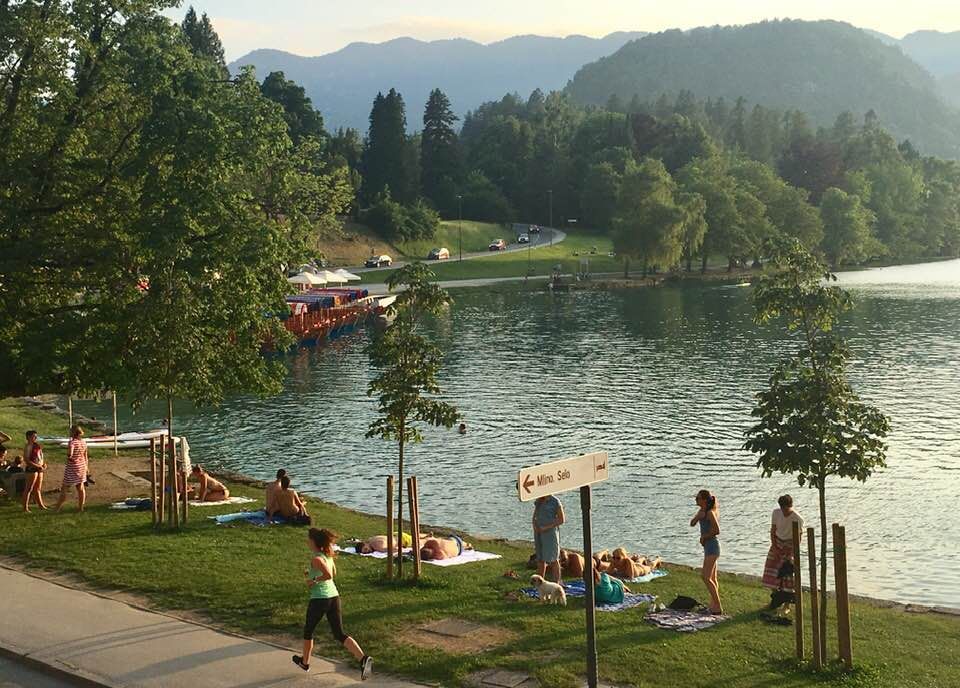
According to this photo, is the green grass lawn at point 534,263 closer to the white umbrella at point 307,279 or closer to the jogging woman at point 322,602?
the white umbrella at point 307,279

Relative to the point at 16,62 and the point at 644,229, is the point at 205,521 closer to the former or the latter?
the point at 16,62

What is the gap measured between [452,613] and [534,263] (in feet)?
429

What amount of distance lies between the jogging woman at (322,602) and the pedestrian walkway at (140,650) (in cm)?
26

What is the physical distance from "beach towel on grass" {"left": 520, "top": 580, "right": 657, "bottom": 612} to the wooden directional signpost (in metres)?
4.79

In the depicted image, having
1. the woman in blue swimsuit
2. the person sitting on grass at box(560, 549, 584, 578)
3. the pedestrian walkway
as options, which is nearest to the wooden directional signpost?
the pedestrian walkway

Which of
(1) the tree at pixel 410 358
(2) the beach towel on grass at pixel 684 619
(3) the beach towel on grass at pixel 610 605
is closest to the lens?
(2) the beach towel on grass at pixel 684 619

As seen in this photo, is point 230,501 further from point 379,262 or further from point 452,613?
point 379,262

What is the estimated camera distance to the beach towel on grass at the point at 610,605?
17.5 metres

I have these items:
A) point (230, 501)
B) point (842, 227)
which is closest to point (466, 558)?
point (230, 501)

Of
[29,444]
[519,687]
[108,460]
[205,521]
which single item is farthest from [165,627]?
[108,460]

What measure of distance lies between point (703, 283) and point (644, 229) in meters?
10.4

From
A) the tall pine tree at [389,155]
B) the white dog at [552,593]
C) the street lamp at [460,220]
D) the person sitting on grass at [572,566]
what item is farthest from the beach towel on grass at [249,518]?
the tall pine tree at [389,155]

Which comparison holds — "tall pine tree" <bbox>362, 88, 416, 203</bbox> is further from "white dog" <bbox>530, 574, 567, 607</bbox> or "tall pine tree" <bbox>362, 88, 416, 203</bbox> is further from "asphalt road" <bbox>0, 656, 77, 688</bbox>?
"asphalt road" <bbox>0, 656, 77, 688</bbox>

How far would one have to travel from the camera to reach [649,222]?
130 m
